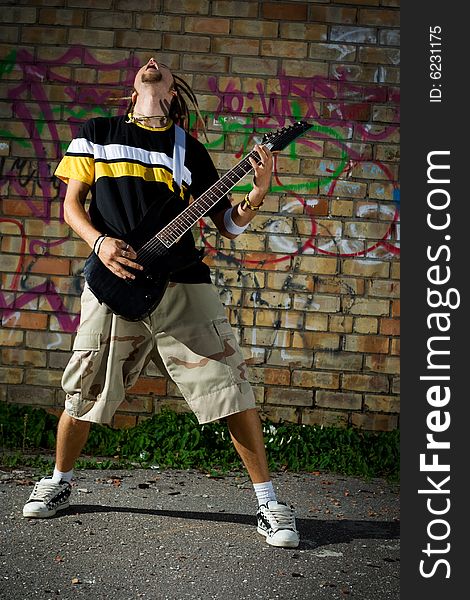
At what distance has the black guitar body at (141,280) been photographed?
3734 millimetres

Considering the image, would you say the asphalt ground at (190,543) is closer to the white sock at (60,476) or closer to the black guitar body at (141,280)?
the white sock at (60,476)

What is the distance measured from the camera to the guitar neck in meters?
3.75

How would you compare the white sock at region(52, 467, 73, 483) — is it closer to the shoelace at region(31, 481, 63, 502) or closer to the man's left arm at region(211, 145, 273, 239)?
the shoelace at region(31, 481, 63, 502)

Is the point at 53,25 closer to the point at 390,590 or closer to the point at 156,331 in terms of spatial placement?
the point at 156,331

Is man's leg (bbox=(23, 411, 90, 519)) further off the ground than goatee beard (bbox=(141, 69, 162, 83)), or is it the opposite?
goatee beard (bbox=(141, 69, 162, 83))

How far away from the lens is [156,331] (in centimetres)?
386

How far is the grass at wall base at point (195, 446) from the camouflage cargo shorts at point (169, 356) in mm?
1268

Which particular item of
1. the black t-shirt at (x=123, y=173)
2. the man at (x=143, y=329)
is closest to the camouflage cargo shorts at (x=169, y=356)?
the man at (x=143, y=329)

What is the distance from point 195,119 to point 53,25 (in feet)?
3.78

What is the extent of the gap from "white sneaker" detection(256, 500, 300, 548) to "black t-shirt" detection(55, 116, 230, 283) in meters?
1.09

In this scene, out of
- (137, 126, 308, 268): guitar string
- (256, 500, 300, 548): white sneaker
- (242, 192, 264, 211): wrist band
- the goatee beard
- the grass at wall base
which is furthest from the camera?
the grass at wall base

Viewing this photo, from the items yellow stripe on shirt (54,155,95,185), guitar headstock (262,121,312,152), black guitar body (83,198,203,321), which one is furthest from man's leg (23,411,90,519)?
guitar headstock (262,121,312,152)

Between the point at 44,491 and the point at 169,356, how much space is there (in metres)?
0.87

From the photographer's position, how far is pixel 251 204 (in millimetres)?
3857
